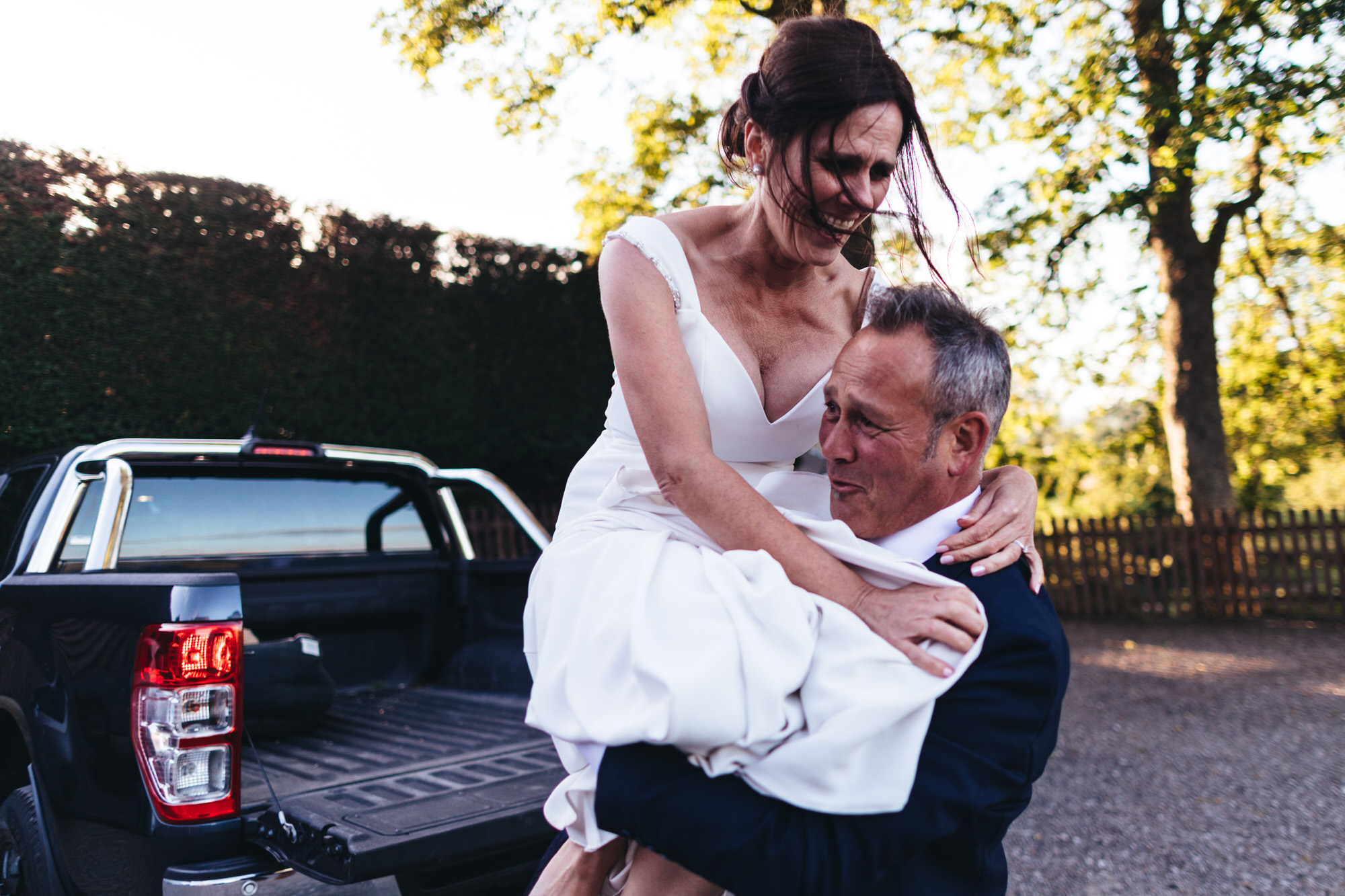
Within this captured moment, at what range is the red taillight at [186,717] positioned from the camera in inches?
90.3

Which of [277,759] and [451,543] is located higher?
[451,543]

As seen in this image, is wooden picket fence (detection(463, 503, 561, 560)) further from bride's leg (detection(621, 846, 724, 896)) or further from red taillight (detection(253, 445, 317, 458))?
bride's leg (detection(621, 846, 724, 896))

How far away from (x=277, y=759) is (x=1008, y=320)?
402 inches

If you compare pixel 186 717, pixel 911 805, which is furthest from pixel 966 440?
pixel 186 717

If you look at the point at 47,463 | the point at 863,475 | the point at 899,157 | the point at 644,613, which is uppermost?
the point at 899,157

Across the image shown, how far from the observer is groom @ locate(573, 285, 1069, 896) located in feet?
4.40

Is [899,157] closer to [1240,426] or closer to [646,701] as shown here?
[646,701]

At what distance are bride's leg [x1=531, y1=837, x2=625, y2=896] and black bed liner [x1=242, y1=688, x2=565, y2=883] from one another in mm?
717

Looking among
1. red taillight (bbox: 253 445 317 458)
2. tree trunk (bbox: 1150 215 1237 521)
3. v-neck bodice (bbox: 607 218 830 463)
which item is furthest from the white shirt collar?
tree trunk (bbox: 1150 215 1237 521)

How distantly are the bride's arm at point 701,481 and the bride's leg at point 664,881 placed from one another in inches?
22.3

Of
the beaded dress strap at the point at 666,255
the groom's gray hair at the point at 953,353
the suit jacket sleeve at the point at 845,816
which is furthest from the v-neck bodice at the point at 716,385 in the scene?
the suit jacket sleeve at the point at 845,816

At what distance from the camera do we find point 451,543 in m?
4.62

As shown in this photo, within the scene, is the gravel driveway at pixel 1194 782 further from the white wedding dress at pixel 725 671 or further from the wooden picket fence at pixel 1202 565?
the white wedding dress at pixel 725 671

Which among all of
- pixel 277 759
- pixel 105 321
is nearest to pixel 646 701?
A: pixel 277 759
